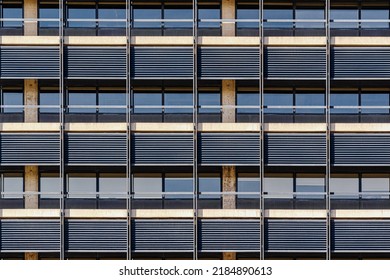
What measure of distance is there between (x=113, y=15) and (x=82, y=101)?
3.63 m

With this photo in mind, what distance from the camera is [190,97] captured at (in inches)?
841

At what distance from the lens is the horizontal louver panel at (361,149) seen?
66.2 ft

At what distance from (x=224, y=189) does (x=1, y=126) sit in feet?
29.0

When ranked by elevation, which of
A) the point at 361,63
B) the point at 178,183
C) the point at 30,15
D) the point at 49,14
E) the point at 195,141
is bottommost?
the point at 178,183

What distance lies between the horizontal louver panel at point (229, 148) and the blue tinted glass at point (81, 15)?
6443 millimetres

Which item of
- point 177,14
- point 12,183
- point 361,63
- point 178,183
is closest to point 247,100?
point 178,183

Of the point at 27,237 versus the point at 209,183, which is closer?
the point at 27,237

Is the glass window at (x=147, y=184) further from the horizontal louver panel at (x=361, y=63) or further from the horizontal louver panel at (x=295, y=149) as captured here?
the horizontal louver panel at (x=361, y=63)

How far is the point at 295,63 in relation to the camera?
20.5 metres

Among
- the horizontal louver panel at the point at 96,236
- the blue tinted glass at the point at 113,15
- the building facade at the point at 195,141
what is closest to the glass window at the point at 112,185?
the building facade at the point at 195,141

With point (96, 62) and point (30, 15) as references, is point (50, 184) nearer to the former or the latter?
point (96, 62)

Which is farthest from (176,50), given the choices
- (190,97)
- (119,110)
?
(119,110)

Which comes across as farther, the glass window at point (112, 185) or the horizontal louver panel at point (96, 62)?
the glass window at point (112, 185)
